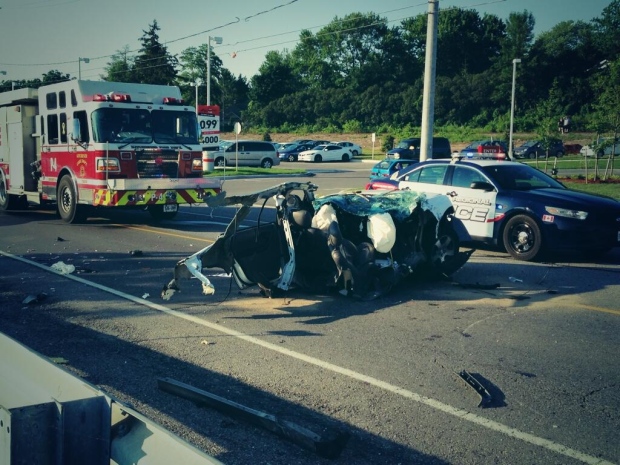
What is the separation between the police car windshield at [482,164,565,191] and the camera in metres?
11.8

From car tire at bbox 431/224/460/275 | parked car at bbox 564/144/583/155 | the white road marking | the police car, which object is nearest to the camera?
the white road marking

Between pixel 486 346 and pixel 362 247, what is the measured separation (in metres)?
2.30

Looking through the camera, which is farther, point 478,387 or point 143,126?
point 143,126

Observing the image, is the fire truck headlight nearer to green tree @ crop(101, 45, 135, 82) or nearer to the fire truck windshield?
the fire truck windshield

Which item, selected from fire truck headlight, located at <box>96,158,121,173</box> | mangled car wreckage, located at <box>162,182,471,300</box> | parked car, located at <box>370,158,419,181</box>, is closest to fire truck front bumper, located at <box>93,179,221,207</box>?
fire truck headlight, located at <box>96,158,121,173</box>

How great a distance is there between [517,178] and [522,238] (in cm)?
135

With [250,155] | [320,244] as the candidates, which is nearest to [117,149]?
[320,244]

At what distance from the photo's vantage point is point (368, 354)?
6.14 metres

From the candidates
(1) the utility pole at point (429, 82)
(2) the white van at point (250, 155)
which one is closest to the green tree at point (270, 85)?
(2) the white van at point (250, 155)

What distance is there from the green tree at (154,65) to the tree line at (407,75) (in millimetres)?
136

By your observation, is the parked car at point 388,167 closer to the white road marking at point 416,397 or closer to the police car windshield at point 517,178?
the police car windshield at point 517,178

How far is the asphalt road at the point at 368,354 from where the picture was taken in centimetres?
438

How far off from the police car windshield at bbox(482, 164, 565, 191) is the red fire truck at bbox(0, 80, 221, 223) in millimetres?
6469

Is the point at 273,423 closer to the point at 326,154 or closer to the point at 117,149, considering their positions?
the point at 117,149
